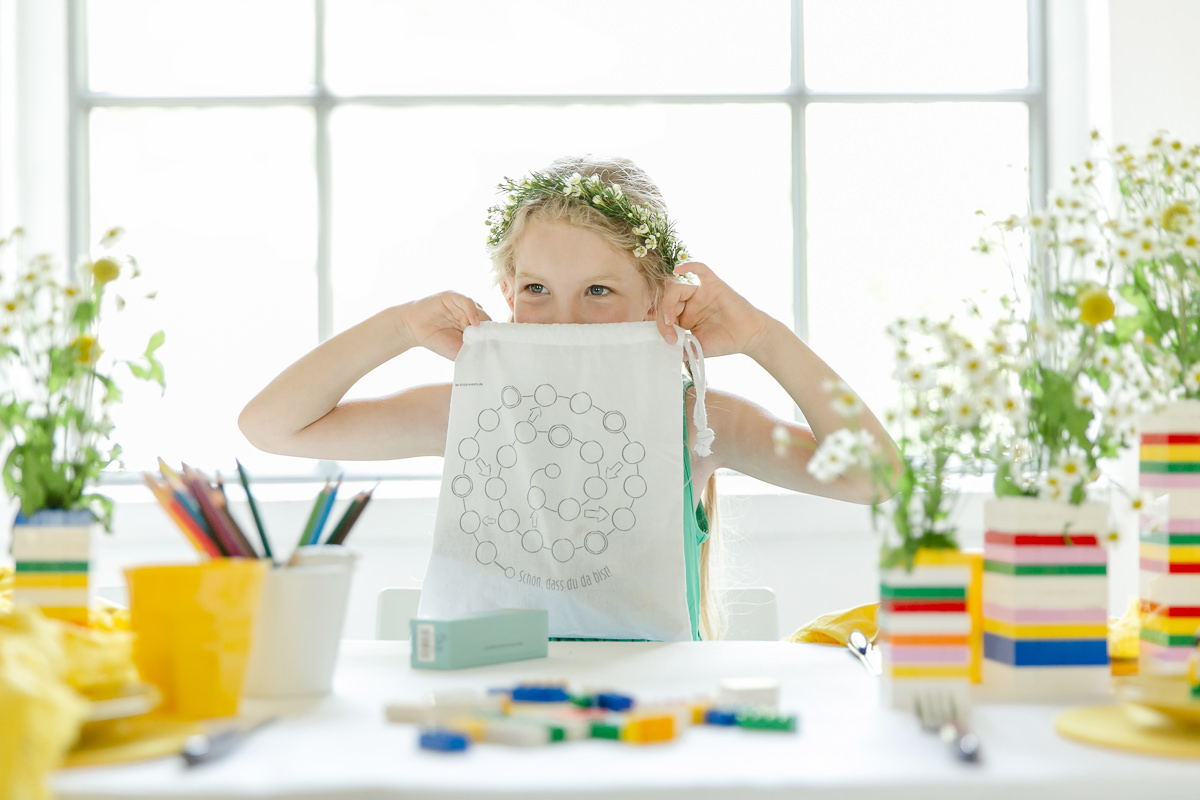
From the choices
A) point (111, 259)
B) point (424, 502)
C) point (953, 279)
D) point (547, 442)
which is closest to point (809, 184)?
point (953, 279)

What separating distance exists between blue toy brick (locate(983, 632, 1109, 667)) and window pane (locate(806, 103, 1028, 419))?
214 centimetres

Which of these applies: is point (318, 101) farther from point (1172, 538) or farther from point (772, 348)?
point (1172, 538)

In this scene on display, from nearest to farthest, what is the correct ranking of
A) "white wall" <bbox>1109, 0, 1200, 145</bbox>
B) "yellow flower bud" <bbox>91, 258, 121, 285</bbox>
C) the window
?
1. "yellow flower bud" <bbox>91, 258, 121, 285</bbox>
2. "white wall" <bbox>1109, 0, 1200, 145</bbox>
3. the window

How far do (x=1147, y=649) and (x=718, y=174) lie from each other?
87.9 inches

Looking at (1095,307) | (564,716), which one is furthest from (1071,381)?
(564,716)

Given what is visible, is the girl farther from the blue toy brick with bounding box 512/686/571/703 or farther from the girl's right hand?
the blue toy brick with bounding box 512/686/571/703

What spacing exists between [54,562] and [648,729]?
0.51m

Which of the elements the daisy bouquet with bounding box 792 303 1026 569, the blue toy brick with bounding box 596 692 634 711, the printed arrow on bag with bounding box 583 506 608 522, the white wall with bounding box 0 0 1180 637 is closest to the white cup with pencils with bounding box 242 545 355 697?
the blue toy brick with bounding box 596 692 634 711

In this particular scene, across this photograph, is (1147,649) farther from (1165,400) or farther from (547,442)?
(547,442)

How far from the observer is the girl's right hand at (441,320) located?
1359 mm

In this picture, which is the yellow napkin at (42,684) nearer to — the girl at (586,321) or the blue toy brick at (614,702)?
the blue toy brick at (614,702)

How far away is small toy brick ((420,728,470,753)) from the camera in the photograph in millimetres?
585

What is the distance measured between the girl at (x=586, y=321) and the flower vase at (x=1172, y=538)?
451mm

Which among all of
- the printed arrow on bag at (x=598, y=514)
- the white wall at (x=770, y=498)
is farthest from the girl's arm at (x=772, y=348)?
the white wall at (x=770, y=498)
